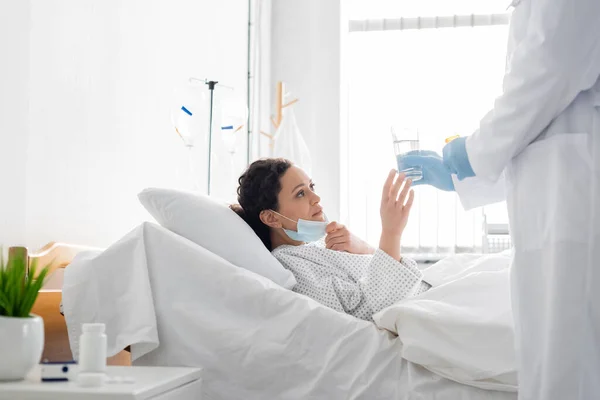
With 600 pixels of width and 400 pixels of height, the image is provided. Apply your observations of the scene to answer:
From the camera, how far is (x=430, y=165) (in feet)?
5.92

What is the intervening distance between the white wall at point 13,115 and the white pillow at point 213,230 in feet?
1.06

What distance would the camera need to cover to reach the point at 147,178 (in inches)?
112

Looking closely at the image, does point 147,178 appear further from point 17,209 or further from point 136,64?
point 17,209

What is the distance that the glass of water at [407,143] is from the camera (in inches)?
71.8

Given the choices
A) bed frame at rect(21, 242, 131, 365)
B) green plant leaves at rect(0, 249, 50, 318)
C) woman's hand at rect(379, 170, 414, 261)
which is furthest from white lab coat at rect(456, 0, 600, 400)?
bed frame at rect(21, 242, 131, 365)

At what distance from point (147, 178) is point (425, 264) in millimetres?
2229

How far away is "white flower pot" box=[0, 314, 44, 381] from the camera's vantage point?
127cm

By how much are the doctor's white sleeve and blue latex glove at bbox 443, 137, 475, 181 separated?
0.52 feet

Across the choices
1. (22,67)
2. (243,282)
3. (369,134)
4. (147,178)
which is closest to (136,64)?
(147,178)

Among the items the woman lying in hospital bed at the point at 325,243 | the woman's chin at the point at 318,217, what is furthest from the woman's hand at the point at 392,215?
the woman's chin at the point at 318,217

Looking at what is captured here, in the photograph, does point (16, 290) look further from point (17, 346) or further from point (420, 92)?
point (420, 92)

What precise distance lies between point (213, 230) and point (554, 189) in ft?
2.90

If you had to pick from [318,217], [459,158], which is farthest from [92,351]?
[318,217]

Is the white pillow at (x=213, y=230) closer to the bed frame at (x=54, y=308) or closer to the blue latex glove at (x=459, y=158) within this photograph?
the bed frame at (x=54, y=308)
